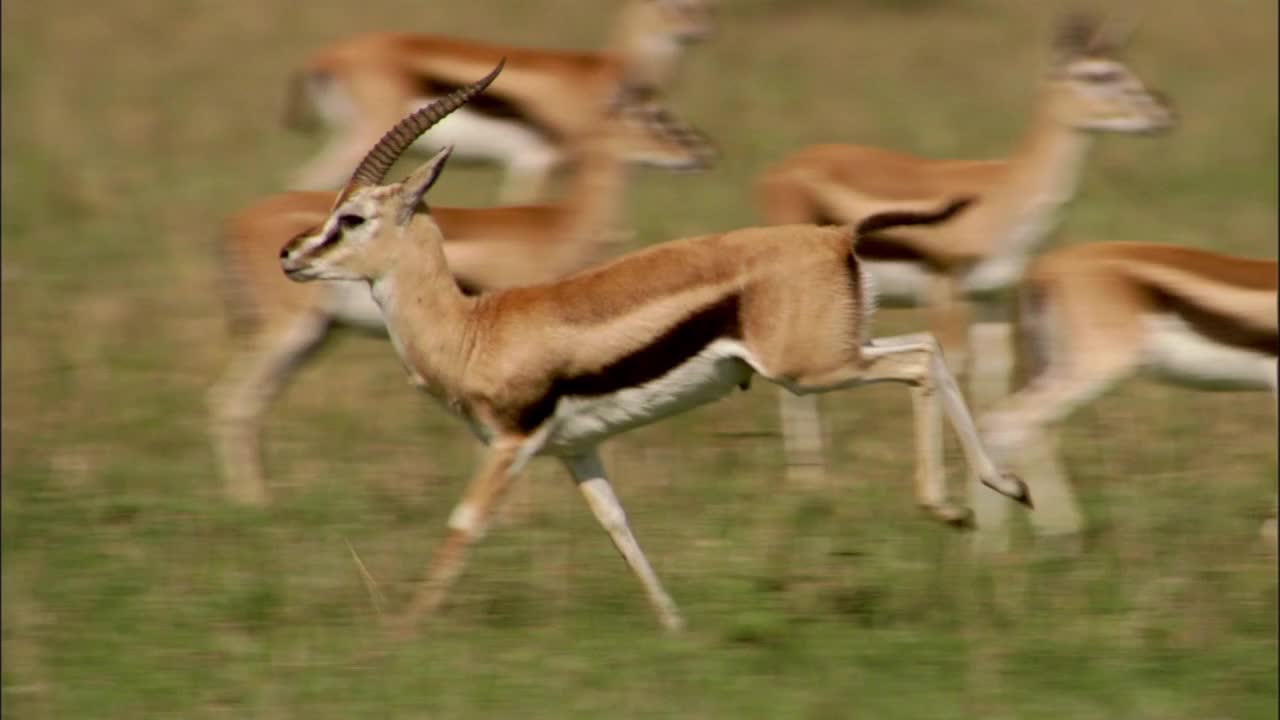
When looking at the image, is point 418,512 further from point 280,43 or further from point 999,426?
point 280,43

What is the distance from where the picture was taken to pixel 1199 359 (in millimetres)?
6379

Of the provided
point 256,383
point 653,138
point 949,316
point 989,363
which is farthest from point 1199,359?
point 256,383

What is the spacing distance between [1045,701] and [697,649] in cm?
78

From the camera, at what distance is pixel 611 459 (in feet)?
22.7

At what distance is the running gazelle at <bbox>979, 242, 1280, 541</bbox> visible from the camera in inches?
250

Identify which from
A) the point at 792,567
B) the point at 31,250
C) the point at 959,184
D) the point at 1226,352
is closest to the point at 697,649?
the point at 792,567

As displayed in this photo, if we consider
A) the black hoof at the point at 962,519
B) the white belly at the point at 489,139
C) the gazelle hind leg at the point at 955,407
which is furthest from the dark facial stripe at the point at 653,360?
the white belly at the point at 489,139

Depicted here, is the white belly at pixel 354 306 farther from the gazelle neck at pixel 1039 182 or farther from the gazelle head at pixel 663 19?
the gazelle head at pixel 663 19

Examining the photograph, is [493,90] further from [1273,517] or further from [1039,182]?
[1273,517]

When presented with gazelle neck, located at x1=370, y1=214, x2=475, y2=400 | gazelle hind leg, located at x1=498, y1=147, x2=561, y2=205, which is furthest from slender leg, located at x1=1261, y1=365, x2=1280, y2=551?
gazelle hind leg, located at x1=498, y1=147, x2=561, y2=205

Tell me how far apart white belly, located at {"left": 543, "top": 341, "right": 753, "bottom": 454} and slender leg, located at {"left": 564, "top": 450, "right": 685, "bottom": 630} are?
165mm

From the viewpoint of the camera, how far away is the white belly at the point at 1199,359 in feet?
20.9

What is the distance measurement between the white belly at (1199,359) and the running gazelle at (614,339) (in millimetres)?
1205

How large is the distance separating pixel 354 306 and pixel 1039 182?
2.43 meters
